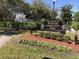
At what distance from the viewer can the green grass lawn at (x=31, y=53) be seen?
37.8ft

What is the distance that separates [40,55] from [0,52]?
243cm

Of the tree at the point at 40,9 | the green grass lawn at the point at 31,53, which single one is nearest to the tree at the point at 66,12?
the tree at the point at 40,9

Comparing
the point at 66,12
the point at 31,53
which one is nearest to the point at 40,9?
the point at 66,12

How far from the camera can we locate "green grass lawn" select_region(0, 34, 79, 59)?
37.8 ft

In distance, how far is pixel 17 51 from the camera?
41.8 ft

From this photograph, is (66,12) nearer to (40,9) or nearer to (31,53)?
(40,9)

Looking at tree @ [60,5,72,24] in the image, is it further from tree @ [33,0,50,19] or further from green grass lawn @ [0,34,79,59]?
green grass lawn @ [0,34,79,59]

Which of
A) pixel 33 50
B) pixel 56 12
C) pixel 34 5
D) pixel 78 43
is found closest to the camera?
pixel 33 50

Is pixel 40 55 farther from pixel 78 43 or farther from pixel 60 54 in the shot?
pixel 78 43

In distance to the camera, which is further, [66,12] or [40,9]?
[66,12]

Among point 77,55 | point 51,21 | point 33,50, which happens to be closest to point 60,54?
point 77,55

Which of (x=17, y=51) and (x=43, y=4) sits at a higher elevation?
(x=43, y=4)

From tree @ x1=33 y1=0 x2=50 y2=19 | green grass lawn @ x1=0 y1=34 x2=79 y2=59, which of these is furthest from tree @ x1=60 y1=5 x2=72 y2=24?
green grass lawn @ x1=0 y1=34 x2=79 y2=59

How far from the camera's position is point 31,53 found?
40.5 ft
